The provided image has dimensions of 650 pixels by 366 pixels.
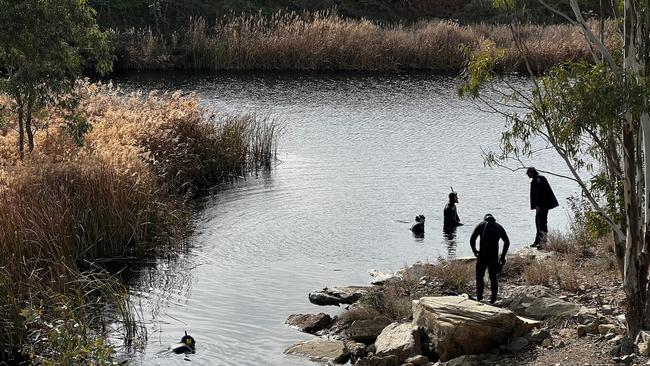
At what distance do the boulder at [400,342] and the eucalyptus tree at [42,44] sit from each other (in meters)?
11.6

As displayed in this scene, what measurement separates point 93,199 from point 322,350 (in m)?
8.17

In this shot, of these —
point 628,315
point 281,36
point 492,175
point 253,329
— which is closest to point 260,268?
point 253,329

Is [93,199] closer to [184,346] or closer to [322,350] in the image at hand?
[184,346]

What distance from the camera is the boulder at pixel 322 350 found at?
1809 cm

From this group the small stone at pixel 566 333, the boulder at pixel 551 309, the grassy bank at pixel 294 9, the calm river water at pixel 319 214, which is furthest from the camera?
the grassy bank at pixel 294 9

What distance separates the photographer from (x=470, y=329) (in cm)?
1680

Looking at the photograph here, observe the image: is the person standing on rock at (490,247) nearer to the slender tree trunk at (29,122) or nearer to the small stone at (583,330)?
the small stone at (583,330)

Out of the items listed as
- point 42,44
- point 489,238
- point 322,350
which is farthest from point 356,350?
point 42,44

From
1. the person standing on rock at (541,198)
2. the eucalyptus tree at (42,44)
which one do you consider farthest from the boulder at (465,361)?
the eucalyptus tree at (42,44)

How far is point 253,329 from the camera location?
19906 millimetres

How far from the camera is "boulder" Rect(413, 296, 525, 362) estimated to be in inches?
662

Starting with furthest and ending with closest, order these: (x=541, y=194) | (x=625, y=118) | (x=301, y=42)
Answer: (x=301, y=42), (x=541, y=194), (x=625, y=118)

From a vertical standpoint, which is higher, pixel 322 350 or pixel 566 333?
pixel 566 333

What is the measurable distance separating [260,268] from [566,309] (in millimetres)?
8712
